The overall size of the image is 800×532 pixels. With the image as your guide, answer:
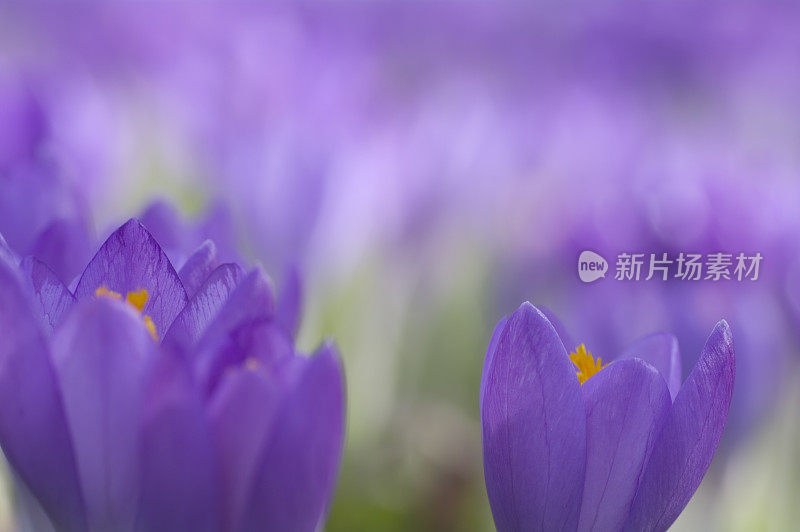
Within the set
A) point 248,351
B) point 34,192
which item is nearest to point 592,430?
point 248,351

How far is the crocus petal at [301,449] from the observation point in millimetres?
211

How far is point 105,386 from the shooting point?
0.72 ft

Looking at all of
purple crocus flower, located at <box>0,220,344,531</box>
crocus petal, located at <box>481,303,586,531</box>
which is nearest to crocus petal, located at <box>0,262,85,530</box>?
purple crocus flower, located at <box>0,220,344,531</box>

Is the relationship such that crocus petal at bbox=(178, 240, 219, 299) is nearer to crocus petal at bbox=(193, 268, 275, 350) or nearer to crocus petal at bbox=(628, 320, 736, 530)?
crocus petal at bbox=(193, 268, 275, 350)

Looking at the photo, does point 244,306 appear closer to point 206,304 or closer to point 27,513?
point 206,304

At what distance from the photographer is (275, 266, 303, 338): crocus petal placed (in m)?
0.27

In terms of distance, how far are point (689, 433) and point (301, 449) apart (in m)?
0.12

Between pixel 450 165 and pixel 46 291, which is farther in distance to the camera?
pixel 450 165

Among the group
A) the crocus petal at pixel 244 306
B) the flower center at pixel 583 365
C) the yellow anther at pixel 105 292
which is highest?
the yellow anther at pixel 105 292

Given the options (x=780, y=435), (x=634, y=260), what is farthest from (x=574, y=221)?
(x=780, y=435)

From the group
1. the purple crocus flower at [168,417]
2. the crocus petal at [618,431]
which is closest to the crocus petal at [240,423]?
the purple crocus flower at [168,417]

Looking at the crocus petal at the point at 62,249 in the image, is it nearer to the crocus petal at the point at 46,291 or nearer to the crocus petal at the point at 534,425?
the crocus petal at the point at 46,291

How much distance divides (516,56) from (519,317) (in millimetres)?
204

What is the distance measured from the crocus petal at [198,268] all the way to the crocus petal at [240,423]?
0.06 m
